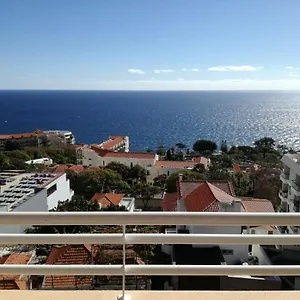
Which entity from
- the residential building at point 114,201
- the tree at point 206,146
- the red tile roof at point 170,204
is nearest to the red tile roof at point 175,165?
the residential building at point 114,201

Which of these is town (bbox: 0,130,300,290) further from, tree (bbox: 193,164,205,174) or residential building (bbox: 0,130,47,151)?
residential building (bbox: 0,130,47,151)

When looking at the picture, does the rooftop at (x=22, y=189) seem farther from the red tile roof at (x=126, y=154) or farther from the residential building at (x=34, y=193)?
the red tile roof at (x=126, y=154)

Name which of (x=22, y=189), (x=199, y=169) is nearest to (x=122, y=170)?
(x=199, y=169)

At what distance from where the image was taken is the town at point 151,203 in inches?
85.4

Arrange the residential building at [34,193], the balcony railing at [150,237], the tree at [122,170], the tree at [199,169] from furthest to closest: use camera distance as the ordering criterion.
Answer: the tree at [122,170], the tree at [199,169], the residential building at [34,193], the balcony railing at [150,237]

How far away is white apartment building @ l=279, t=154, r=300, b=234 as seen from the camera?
1156 centimetres

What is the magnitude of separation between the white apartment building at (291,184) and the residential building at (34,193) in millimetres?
8468

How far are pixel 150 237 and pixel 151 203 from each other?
54.4 ft

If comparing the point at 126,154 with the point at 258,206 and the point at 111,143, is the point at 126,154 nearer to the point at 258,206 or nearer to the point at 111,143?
the point at 111,143

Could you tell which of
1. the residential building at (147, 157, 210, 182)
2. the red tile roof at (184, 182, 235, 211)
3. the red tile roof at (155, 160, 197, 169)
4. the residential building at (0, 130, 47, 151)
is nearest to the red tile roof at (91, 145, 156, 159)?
the red tile roof at (155, 160, 197, 169)

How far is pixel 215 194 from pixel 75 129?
210ft
